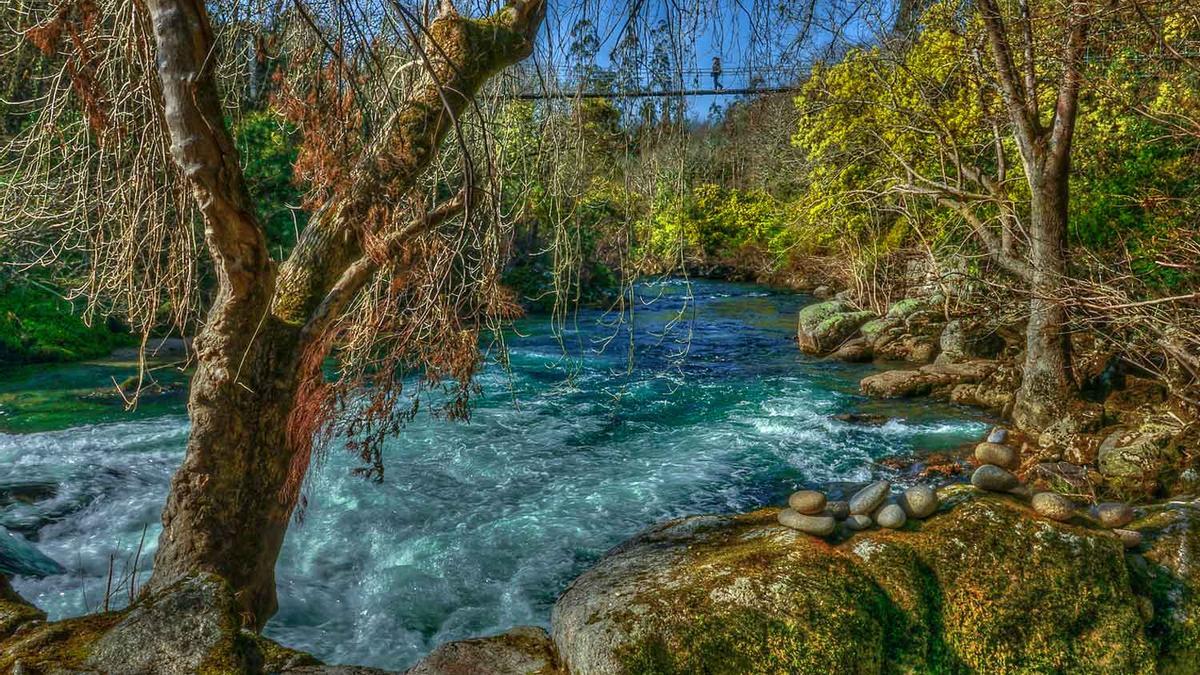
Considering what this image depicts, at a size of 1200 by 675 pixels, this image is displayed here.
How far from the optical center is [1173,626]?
3020mm

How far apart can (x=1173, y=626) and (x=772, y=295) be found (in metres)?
16.8

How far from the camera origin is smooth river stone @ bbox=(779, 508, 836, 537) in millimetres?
3213

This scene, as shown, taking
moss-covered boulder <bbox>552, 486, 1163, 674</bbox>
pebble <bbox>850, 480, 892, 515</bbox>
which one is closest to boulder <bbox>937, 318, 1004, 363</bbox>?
moss-covered boulder <bbox>552, 486, 1163, 674</bbox>

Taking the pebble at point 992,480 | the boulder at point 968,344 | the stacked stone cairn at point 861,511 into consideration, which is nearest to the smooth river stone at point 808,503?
the stacked stone cairn at point 861,511

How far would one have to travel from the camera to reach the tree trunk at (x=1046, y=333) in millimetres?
6840

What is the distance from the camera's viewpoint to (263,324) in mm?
3174

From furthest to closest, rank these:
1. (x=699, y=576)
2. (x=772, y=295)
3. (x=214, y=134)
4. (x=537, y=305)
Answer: (x=772, y=295), (x=537, y=305), (x=699, y=576), (x=214, y=134)

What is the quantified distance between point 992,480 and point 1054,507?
1.16ft

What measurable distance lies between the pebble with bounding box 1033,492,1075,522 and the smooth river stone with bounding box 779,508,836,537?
37.5 inches

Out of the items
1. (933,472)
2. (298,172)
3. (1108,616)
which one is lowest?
(933,472)

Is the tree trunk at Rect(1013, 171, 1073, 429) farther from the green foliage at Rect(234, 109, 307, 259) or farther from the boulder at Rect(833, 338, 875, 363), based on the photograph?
the green foliage at Rect(234, 109, 307, 259)

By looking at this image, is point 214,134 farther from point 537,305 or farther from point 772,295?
point 772,295

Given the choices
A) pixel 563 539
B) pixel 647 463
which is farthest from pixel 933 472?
pixel 563 539

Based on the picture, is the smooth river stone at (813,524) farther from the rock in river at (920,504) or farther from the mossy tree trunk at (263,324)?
the mossy tree trunk at (263,324)
